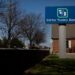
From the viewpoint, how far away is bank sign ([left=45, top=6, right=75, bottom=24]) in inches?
1827

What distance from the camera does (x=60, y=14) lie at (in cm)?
4681

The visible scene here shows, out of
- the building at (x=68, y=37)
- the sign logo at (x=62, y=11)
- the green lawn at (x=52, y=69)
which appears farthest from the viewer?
the building at (x=68, y=37)

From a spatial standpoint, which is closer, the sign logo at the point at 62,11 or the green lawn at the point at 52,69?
the green lawn at the point at 52,69

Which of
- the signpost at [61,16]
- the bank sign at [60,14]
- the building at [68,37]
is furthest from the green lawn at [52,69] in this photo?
the building at [68,37]

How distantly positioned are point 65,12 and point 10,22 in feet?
38.1

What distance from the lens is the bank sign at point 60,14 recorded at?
46.4 metres

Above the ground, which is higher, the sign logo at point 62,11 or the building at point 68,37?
the sign logo at point 62,11

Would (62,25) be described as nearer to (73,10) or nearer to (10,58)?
(73,10)

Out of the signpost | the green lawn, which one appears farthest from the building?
the green lawn

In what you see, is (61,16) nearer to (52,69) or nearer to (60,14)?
(60,14)

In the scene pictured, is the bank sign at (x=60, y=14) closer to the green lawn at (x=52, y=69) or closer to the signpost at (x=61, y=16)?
the signpost at (x=61, y=16)

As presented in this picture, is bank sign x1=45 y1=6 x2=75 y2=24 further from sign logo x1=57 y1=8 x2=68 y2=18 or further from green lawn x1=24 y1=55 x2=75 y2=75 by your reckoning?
green lawn x1=24 y1=55 x2=75 y2=75

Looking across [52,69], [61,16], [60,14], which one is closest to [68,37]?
[61,16]

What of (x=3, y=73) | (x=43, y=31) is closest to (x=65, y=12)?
(x=3, y=73)
